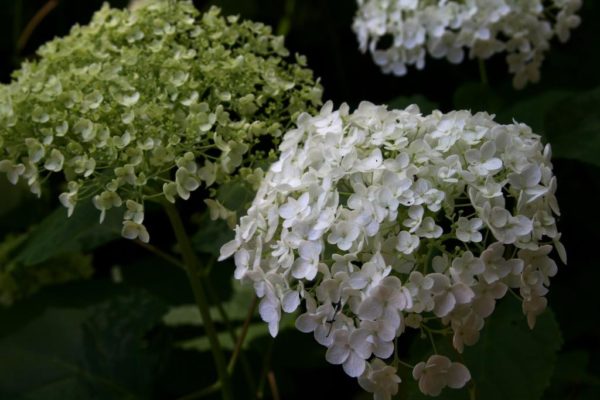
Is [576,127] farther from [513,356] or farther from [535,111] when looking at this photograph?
[513,356]

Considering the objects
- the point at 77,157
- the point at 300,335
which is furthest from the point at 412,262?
the point at 300,335

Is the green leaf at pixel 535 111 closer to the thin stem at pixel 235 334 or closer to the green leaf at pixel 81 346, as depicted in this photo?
the thin stem at pixel 235 334

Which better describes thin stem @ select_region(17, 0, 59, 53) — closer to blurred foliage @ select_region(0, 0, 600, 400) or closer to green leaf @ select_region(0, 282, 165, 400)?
blurred foliage @ select_region(0, 0, 600, 400)

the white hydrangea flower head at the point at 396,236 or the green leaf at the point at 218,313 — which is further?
the green leaf at the point at 218,313

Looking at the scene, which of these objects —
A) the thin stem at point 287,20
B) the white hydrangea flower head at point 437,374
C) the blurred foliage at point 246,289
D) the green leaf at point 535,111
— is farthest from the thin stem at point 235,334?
the thin stem at point 287,20

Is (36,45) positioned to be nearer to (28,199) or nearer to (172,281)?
(28,199)

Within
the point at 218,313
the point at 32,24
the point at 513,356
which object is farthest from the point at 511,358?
the point at 32,24
